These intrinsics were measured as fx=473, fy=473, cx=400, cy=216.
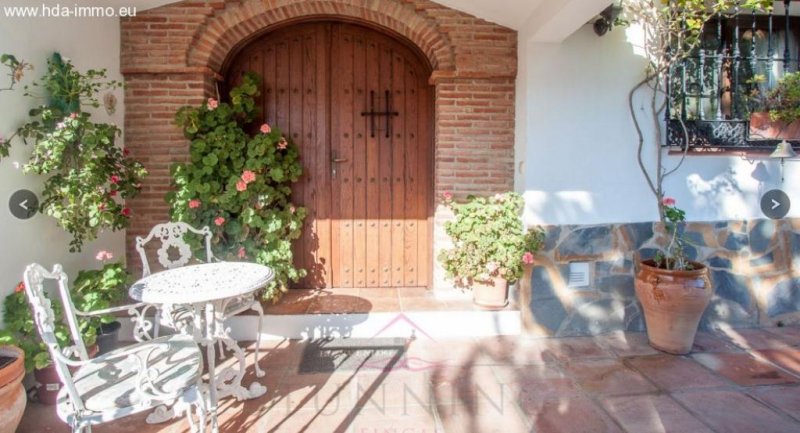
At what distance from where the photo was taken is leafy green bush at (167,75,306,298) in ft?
10.5

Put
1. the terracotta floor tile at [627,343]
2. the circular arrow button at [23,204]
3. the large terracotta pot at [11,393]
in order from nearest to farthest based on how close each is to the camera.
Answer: the large terracotta pot at [11,393]
the circular arrow button at [23,204]
the terracotta floor tile at [627,343]

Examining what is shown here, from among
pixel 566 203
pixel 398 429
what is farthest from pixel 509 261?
pixel 398 429

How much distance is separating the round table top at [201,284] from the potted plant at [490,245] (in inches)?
58.4

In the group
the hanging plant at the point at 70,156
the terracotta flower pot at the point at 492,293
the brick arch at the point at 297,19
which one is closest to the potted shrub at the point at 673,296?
the terracotta flower pot at the point at 492,293

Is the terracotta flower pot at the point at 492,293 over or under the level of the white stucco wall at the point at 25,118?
under

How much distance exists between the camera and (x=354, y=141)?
3881 millimetres

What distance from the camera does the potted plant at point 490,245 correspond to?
3.21 meters

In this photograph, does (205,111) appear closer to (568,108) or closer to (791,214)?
(568,108)

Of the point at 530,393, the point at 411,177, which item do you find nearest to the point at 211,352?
the point at 530,393

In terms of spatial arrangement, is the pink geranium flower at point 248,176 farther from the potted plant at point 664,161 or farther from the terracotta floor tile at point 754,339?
the terracotta floor tile at point 754,339

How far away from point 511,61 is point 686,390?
2402 mm

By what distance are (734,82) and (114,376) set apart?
14.2 ft

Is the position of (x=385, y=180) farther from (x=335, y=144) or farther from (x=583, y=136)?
(x=583, y=136)

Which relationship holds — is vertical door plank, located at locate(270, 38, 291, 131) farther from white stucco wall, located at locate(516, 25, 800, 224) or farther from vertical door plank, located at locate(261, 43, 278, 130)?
white stucco wall, located at locate(516, 25, 800, 224)
